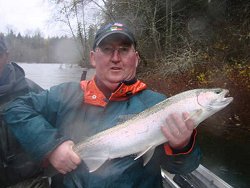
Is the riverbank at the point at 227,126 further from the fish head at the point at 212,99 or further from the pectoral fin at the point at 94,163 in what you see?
the pectoral fin at the point at 94,163

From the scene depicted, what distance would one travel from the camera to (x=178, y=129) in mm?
2209

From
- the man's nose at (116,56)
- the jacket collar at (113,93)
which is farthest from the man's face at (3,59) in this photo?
the man's nose at (116,56)

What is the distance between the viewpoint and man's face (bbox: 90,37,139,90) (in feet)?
8.23

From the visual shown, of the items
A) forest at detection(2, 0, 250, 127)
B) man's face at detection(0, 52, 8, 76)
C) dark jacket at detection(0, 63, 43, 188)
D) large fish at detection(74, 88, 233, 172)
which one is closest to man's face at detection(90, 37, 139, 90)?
large fish at detection(74, 88, 233, 172)

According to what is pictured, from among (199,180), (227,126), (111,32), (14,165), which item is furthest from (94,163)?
(227,126)

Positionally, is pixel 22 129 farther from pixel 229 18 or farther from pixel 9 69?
pixel 229 18

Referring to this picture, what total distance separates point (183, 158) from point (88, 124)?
2.33ft

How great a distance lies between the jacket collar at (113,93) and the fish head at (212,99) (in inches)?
17.8

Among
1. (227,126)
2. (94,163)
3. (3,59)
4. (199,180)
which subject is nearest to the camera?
(94,163)

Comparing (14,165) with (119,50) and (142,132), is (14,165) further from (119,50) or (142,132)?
(119,50)

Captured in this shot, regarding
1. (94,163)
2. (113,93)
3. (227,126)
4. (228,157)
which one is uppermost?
(113,93)

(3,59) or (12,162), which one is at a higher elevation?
(3,59)

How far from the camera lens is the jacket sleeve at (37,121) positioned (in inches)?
91.5

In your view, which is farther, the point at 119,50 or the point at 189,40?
the point at 189,40
